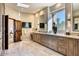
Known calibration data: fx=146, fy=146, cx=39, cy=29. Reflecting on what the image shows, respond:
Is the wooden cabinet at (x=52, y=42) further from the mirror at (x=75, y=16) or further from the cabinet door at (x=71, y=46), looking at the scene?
the cabinet door at (x=71, y=46)

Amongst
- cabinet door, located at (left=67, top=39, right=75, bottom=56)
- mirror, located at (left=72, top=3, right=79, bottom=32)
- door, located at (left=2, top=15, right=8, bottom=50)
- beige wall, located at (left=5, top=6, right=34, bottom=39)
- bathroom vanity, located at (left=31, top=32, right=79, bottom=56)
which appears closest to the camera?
bathroom vanity, located at (left=31, top=32, right=79, bottom=56)

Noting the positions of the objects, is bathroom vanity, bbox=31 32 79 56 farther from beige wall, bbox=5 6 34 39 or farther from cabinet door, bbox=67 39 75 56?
beige wall, bbox=5 6 34 39

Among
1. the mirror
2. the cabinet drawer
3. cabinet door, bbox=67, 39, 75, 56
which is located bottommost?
the cabinet drawer

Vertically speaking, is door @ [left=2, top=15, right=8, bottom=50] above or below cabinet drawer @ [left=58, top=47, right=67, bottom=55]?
above

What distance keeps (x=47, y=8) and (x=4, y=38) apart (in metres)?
3.48

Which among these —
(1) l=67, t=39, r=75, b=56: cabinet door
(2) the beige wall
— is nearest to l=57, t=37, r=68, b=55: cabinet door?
(1) l=67, t=39, r=75, b=56: cabinet door

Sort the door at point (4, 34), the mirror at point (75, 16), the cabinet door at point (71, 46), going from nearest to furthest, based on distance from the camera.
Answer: the cabinet door at point (71, 46), the mirror at point (75, 16), the door at point (4, 34)

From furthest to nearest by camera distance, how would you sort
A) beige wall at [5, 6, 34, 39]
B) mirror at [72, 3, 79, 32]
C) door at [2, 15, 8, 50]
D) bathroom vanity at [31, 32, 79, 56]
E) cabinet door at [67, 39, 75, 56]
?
beige wall at [5, 6, 34, 39] → door at [2, 15, 8, 50] → mirror at [72, 3, 79, 32] → cabinet door at [67, 39, 75, 56] → bathroom vanity at [31, 32, 79, 56]

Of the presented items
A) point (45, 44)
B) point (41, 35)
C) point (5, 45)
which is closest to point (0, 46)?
point (5, 45)

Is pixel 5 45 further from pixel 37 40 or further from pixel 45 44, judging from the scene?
pixel 37 40

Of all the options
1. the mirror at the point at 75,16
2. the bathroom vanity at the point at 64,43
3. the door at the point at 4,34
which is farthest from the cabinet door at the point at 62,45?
the door at the point at 4,34

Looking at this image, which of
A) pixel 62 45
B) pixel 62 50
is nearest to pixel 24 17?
pixel 62 45

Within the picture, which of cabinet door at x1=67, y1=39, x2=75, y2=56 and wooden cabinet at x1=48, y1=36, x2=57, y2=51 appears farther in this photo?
wooden cabinet at x1=48, y1=36, x2=57, y2=51

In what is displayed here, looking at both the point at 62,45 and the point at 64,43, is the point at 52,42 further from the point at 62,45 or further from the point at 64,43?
the point at 64,43
